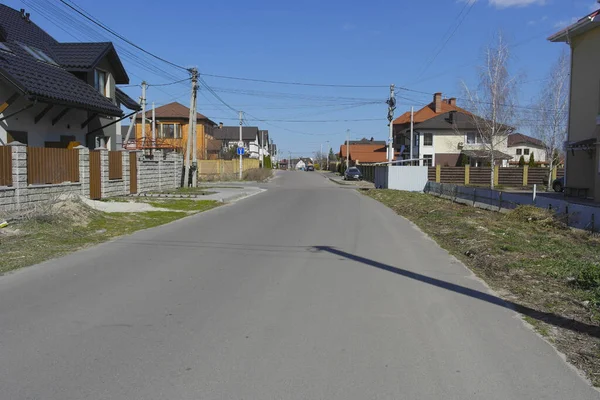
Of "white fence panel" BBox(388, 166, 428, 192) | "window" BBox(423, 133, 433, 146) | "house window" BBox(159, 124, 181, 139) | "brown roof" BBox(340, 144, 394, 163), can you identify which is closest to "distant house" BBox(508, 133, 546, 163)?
"window" BBox(423, 133, 433, 146)

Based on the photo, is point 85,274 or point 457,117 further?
point 457,117

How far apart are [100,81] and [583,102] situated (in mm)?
23339

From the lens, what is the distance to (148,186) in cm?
2612

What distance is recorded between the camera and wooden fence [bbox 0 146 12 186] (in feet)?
44.5

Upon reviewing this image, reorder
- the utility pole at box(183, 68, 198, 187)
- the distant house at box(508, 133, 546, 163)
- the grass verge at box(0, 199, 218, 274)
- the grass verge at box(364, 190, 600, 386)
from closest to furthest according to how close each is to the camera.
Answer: the grass verge at box(364, 190, 600, 386), the grass verge at box(0, 199, 218, 274), the utility pole at box(183, 68, 198, 187), the distant house at box(508, 133, 546, 163)

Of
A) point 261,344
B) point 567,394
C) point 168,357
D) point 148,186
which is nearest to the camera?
point 567,394

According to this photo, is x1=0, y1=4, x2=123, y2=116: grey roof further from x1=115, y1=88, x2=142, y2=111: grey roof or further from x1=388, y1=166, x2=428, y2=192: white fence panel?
x1=388, y1=166, x2=428, y2=192: white fence panel

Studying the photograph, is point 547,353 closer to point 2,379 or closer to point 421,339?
point 421,339

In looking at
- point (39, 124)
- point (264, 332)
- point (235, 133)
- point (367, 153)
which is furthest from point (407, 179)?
point (235, 133)

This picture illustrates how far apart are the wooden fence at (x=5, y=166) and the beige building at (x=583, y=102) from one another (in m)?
22.9

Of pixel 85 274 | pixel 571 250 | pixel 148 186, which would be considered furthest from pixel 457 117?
pixel 85 274

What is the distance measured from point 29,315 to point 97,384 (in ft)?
7.51

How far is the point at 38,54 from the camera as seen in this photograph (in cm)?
2142

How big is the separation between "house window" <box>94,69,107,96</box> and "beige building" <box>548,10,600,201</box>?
2249 cm
